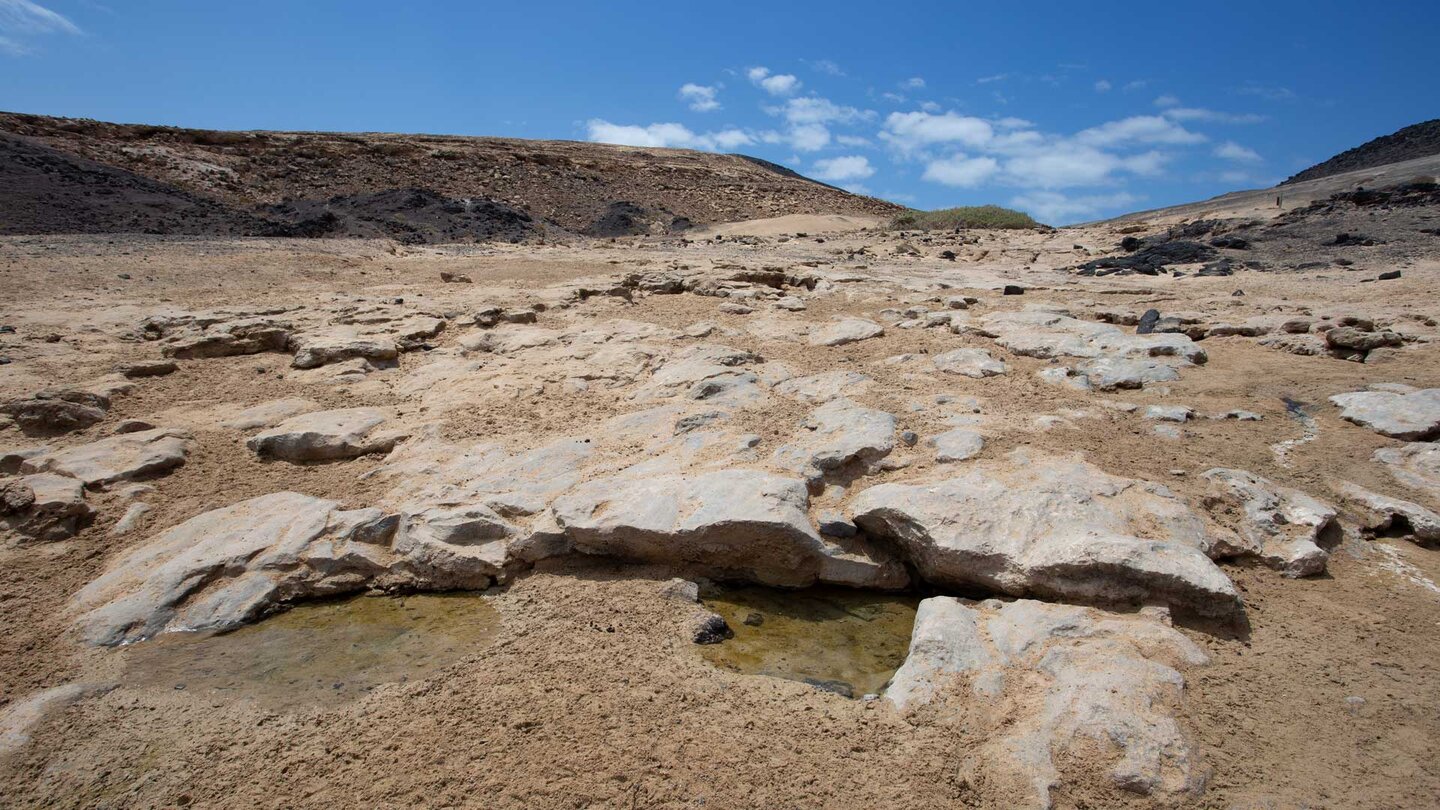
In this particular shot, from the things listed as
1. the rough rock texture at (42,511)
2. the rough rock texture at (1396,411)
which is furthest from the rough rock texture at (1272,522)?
the rough rock texture at (42,511)

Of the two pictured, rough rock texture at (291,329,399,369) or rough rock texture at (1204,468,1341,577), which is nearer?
rough rock texture at (1204,468,1341,577)

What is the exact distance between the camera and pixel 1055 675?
8.54ft

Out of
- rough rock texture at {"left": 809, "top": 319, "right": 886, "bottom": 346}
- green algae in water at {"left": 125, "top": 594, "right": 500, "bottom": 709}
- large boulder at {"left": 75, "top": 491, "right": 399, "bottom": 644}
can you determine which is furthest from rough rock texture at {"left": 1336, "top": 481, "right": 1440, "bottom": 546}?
large boulder at {"left": 75, "top": 491, "right": 399, "bottom": 644}

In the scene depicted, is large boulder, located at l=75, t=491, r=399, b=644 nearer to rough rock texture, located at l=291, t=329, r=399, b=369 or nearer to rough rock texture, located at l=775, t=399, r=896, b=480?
rough rock texture, located at l=775, t=399, r=896, b=480

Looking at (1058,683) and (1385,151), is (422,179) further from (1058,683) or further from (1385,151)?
(1385,151)

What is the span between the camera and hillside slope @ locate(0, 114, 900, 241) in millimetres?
17156

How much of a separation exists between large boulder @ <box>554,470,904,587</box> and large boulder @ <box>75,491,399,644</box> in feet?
3.28

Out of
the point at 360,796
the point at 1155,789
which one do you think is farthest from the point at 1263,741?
the point at 360,796

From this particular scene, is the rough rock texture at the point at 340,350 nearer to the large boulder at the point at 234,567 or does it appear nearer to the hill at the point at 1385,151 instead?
the large boulder at the point at 234,567

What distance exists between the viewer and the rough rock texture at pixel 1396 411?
4.13 meters

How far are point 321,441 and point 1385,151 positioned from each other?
1300 inches

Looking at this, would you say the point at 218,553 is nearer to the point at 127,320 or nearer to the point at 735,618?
the point at 735,618

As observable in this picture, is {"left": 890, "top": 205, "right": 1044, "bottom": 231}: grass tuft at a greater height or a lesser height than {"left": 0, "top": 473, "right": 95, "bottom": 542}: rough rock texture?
greater

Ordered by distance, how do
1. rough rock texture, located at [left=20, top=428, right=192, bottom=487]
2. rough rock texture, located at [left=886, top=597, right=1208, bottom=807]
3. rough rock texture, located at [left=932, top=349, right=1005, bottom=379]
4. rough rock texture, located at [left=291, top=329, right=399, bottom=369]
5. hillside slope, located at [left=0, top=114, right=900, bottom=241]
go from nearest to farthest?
rough rock texture, located at [left=886, top=597, right=1208, bottom=807], rough rock texture, located at [left=20, top=428, right=192, bottom=487], rough rock texture, located at [left=932, top=349, right=1005, bottom=379], rough rock texture, located at [left=291, top=329, right=399, bottom=369], hillside slope, located at [left=0, top=114, right=900, bottom=241]
